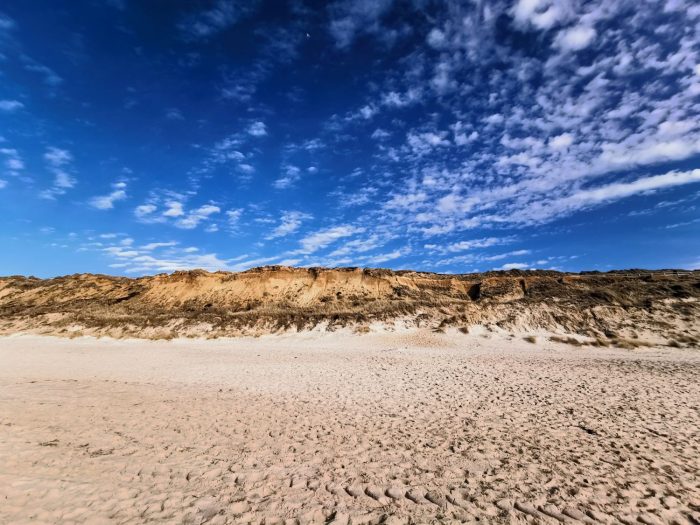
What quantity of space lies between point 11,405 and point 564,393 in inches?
652

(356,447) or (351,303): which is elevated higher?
(351,303)

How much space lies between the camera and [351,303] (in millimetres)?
35406

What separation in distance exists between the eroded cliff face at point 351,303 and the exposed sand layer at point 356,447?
39.0 feet

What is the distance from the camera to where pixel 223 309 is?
35.9m

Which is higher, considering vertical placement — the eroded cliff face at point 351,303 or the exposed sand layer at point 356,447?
the eroded cliff face at point 351,303

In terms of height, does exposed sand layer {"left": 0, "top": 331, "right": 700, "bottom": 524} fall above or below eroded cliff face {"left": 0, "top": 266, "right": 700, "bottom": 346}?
below

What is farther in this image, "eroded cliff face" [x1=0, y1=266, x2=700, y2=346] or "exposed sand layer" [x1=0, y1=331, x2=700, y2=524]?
"eroded cliff face" [x1=0, y1=266, x2=700, y2=346]

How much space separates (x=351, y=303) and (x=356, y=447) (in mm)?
28166

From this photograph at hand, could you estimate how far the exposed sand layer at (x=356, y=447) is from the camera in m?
5.02

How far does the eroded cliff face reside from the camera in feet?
88.2

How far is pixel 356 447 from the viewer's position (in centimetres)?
724

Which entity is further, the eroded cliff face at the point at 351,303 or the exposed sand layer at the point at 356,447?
the eroded cliff face at the point at 351,303

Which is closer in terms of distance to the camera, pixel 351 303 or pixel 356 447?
pixel 356 447

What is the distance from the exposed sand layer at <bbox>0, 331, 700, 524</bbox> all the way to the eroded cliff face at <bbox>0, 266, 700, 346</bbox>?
1190cm
